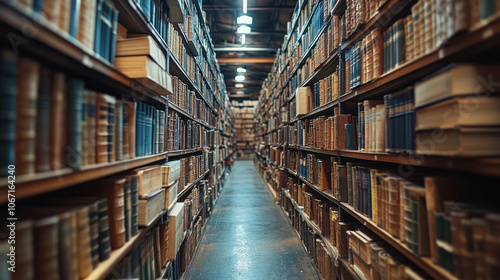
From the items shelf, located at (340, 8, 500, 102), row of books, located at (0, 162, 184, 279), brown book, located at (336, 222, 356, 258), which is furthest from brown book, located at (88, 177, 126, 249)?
→ brown book, located at (336, 222, 356, 258)

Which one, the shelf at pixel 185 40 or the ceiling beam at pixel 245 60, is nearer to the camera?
the shelf at pixel 185 40

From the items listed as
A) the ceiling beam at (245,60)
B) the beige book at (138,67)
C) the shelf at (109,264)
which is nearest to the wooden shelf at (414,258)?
the shelf at (109,264)

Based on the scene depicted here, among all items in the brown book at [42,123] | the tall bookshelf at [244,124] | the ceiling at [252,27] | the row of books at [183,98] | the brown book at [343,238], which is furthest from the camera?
the tall bookshelf at [244,124]

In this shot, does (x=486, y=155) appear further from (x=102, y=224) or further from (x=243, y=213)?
(x=243, y=213)

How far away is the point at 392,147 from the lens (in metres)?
1.26

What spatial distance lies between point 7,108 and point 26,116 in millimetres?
58

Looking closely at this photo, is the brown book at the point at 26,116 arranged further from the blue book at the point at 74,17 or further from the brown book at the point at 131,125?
the brown book at the point at 131,125

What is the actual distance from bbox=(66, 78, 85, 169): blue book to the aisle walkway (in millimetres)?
2118

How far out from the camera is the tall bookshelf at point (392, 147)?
2.76 ft

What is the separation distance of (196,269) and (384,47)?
8.68ft

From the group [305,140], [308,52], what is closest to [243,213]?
[305,140]

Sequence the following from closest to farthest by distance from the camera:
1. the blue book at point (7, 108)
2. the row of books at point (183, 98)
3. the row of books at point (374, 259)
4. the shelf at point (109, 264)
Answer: the blue book at point (7, 108) < the shelf at point (109, 264) < the row of books at point (374, 259) < the row of books at point (183, 98)

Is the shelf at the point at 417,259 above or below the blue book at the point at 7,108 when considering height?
below

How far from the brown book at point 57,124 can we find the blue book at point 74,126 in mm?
22
